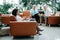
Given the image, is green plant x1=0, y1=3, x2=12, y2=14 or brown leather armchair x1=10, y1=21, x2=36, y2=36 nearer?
brown leather armchair x1=10, y1=21, x2=36, y2=36

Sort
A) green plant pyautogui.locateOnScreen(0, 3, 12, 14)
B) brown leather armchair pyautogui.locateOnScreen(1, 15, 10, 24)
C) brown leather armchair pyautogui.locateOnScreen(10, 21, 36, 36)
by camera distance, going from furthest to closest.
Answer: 1. green plant pyautogui.locateOnScreen(0, 3, 12, 14)
2. brown leather armchair pyautogui.locateOnScreen(1, 15, 10, 24)
3. brown leather armchair pyautogui.locateOnScreen(10, 21, 36, 36)

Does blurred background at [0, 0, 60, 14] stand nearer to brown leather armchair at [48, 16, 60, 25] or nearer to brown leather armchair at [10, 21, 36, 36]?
brown leather armchair at [48, 16, 60, 25]

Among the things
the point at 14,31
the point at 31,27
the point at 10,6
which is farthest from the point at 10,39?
the point at 10,6

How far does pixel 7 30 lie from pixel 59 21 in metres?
4.37

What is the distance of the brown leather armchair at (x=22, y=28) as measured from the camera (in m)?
7.34

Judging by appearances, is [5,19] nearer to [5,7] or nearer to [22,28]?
[5,7]

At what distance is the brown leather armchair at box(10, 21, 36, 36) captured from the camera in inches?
289

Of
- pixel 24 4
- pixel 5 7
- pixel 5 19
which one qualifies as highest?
pixel 24 4

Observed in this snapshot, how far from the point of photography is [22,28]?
24.1 feet

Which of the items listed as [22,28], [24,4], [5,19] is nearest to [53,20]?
[5,19]

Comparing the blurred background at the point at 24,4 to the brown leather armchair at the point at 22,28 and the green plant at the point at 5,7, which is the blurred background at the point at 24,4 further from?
the brown leather armchair at the point at 22,28

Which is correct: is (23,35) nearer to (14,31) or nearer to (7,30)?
(14,31)

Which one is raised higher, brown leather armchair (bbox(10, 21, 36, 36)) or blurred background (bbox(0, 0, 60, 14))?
blurred background (bbox(0, 0, 60, 14))

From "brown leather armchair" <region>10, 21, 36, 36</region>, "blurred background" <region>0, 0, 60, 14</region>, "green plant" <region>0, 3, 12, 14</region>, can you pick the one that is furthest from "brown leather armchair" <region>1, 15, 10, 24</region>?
"brown leather armchair" <region>10, 21, 36, 36</region>
